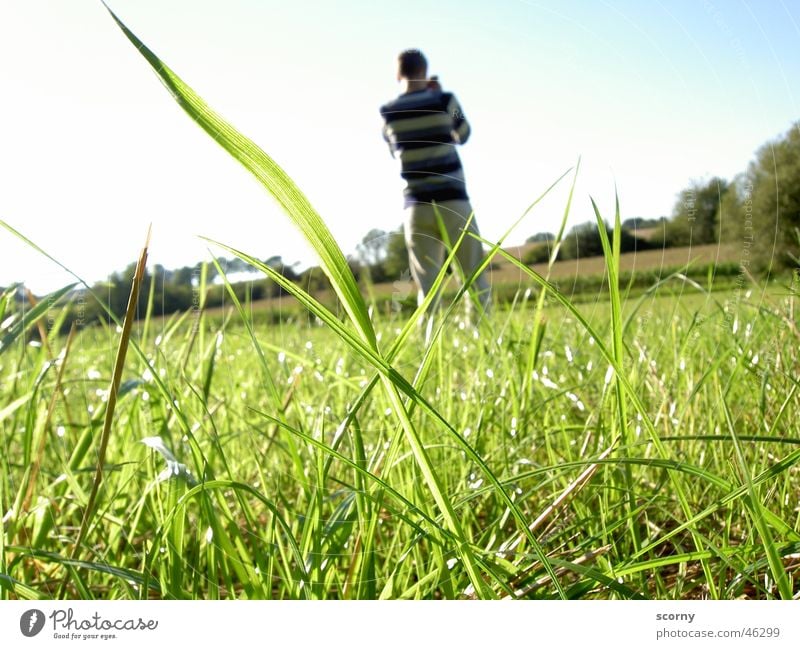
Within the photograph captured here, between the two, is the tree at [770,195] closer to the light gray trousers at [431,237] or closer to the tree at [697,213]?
the tree at [697,213]

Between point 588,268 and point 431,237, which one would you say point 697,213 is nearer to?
point 588,268

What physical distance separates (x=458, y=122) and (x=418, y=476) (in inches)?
14.1

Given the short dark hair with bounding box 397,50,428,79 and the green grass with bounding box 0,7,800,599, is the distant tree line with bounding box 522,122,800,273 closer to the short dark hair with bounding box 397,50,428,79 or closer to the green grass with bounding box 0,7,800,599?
the green grass with bounding box 0,7,800,599

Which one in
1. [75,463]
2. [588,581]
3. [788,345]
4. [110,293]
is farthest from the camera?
[788,345]

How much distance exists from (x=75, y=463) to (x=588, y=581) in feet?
1.86

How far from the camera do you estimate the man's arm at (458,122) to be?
26.3 inches

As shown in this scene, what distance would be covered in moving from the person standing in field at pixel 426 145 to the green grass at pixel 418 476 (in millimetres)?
111

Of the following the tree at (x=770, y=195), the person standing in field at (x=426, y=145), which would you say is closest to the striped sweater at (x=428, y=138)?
the person standing in field at (x=426, y=145)

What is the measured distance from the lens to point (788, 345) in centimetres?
93

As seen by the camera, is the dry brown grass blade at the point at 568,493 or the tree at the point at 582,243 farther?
the tree at the point at 582,243

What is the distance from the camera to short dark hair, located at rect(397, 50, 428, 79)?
2.19 feet
